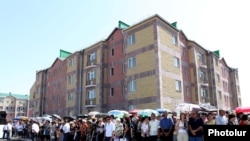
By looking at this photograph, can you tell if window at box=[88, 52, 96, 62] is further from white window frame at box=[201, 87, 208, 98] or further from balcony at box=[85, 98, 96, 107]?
white window frame at box=[201, 87, 208, 98]

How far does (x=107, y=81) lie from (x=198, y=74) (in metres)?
12.1

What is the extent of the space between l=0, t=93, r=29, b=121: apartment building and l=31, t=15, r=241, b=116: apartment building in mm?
68708

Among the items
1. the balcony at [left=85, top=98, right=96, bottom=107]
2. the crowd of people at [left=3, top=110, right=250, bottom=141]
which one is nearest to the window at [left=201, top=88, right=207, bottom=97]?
the balcony at [left=85, top=98, right=96, bottom=107]

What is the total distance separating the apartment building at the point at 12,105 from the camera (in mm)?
102450

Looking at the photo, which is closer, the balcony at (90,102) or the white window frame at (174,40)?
the white window frame at (174,40)

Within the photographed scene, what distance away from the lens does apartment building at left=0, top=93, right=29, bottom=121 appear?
10245 cm

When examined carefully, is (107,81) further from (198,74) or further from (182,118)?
(182,118)

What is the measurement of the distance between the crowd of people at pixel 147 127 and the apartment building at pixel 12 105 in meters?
95.2

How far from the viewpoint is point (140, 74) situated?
1006 inches

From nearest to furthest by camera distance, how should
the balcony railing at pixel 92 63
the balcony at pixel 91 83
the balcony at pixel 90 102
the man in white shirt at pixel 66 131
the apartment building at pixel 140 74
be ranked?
1. the man in white shirt at pixel 66 131
2. the apartment building at pixel 140 74
3. the balcony at pixel 90 102
4. the balcony at pixel 91 83
5. the balcony railing at pixel 92 63

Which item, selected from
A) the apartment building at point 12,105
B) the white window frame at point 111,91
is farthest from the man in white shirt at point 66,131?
the apartment building at point 12,105

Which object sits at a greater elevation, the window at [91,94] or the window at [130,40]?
the window at [130,40]

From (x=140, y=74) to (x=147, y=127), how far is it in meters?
13.9

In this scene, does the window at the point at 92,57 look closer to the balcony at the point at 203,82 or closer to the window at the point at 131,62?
the window at the point at 131,62
